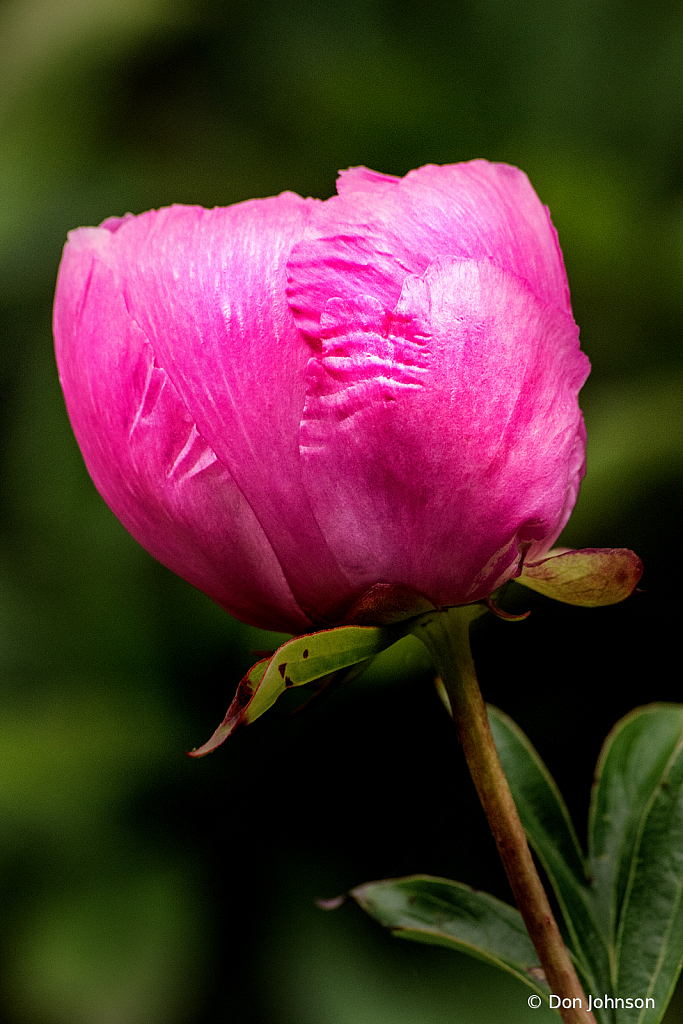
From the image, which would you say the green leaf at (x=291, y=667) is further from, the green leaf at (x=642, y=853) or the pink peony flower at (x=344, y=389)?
the green leaf at (x=642, y=853)

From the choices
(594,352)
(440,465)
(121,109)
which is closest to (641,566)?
(440,465)

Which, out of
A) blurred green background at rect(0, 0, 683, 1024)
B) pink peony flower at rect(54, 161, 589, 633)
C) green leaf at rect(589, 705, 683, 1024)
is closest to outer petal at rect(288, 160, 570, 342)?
pink peony flower at rect(54, 161, 589, 633)

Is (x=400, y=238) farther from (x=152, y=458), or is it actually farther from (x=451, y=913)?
(x=451, y=913)

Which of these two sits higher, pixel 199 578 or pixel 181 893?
pixel 199 578

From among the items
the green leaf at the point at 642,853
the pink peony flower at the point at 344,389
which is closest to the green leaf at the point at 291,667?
the pink peony flower at the point at 344,389

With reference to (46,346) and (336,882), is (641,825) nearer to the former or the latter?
(336,882)

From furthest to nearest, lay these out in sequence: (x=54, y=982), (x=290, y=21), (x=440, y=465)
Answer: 1. (x=290, y=21)
2. (x=54, y=982)
3. (x=440, y=465)

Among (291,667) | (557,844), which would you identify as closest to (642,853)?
(557,844)

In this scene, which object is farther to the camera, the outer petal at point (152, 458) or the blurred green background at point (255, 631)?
the blurred green background at point (255, 631)
